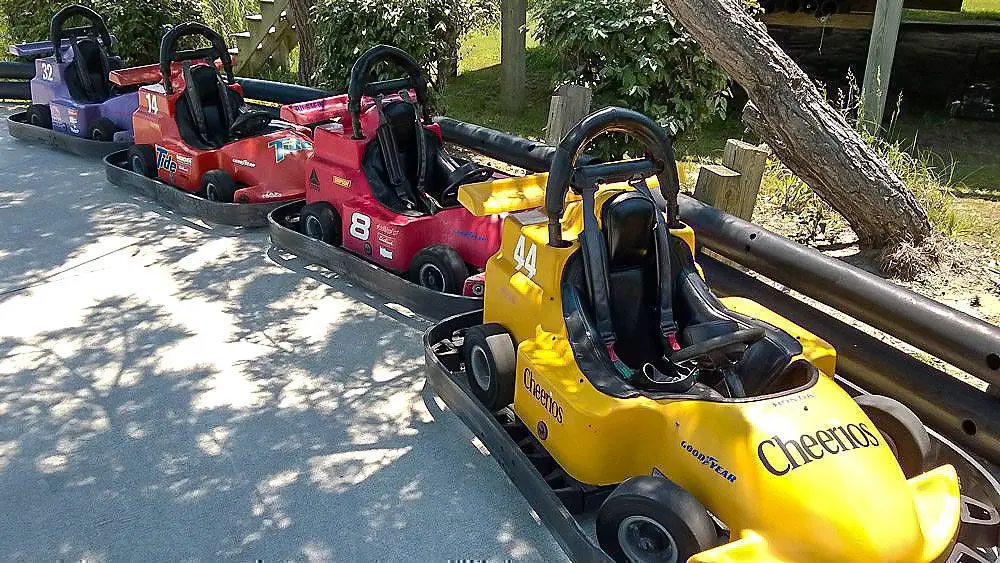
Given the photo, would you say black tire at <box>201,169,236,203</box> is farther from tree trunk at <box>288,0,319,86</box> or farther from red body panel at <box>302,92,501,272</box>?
tree trunk at <box>288,0,319,86</box>

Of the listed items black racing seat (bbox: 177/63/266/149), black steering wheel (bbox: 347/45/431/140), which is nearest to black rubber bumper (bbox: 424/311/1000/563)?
black steering wheel (bbox: 347/45/431/140)

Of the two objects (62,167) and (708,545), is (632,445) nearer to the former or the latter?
(708,545)

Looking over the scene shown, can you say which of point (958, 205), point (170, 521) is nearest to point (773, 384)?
point (170, 521)

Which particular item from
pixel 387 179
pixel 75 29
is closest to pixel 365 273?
pixel 387 179

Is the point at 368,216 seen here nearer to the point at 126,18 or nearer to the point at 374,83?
the point at 374,83

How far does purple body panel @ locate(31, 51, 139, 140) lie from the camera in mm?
8555

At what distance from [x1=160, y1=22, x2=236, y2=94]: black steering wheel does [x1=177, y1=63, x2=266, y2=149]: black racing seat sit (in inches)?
4.4

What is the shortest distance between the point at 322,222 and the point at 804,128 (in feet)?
10.5

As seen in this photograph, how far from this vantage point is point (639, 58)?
23.9 ft

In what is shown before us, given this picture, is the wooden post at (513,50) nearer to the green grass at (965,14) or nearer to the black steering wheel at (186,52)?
the black steering wheel at (186,52)

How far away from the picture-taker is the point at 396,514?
3.56m

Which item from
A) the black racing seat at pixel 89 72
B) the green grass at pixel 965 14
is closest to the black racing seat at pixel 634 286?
the black racing seat at pixel 89 72

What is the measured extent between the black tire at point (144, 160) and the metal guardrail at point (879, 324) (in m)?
4.77

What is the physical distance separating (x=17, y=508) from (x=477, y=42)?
446 inches
